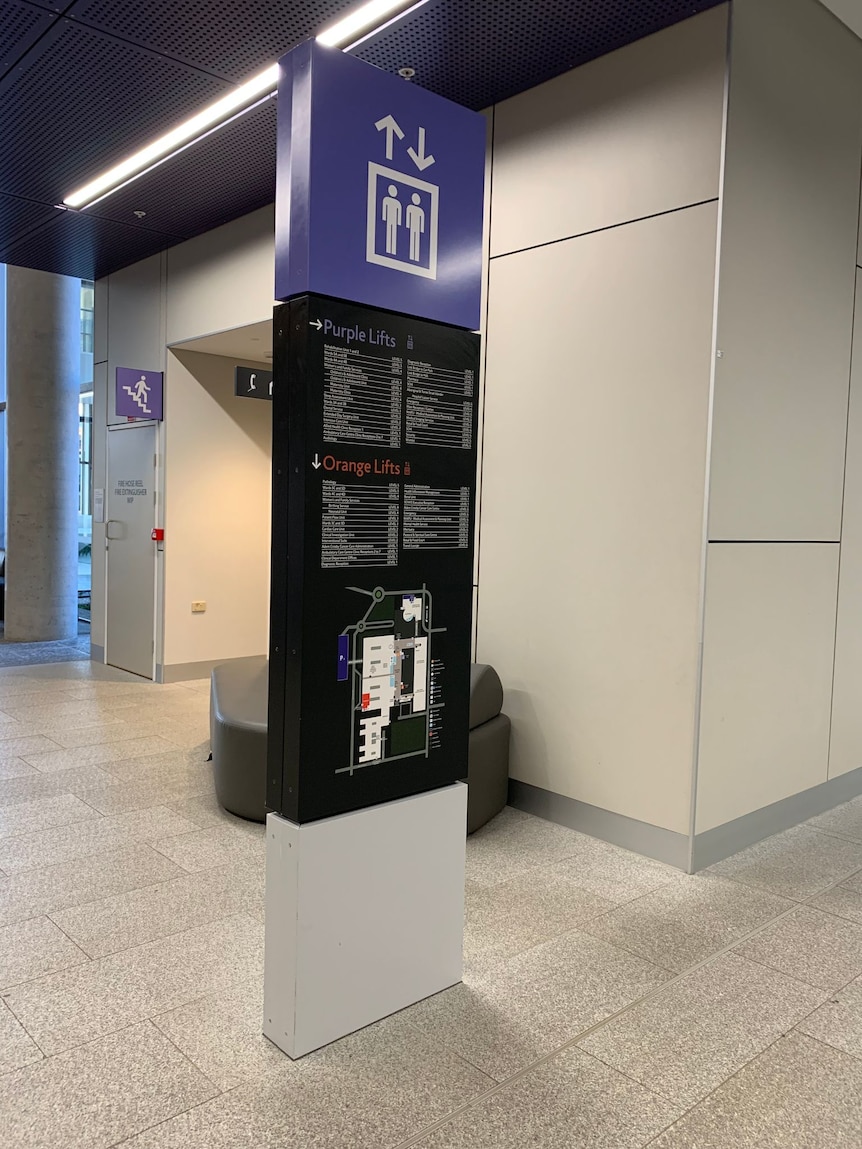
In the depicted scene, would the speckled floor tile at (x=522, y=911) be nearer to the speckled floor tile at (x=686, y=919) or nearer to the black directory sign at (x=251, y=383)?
the speckled floor tile at (x=686, y=919)

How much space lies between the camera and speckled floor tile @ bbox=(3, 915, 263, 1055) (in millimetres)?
2533

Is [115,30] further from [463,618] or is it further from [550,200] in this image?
[463,618]

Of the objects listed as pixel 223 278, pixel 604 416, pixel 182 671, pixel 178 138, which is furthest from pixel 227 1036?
pixel 223 278

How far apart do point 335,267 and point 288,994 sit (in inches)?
75.9

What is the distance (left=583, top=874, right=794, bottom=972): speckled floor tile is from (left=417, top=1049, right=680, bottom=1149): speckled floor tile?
2.37 feet

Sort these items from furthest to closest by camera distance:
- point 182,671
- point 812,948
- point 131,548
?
point 131,548
point 182,671
point 812,948

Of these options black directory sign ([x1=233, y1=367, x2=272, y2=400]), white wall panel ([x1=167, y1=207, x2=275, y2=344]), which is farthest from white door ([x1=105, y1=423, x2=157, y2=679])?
black directory sign ([x1=233, y1=367, x2=272, y2=400])

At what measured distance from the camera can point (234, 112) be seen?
4781mm

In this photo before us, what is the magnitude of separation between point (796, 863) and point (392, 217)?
10.5ft

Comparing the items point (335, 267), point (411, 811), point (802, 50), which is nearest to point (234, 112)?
point (802, 50)

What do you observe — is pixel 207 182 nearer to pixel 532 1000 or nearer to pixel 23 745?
pixel 23 745

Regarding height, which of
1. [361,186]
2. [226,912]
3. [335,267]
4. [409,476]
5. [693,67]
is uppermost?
[693,67]

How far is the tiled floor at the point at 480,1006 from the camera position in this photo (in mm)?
2160

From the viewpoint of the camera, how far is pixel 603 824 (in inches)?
162
